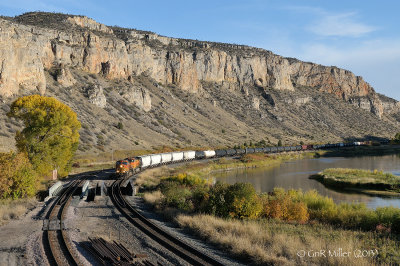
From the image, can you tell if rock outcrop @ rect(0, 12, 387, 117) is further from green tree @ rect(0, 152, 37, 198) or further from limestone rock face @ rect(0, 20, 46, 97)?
green tree @ rect(0, 152, 37, 198)

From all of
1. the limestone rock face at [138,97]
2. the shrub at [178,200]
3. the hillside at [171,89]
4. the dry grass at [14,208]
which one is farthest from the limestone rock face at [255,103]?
the dry grass at [14,208]

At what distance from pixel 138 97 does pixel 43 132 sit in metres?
66.6

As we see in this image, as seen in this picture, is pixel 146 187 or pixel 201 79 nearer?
pixel 146 187

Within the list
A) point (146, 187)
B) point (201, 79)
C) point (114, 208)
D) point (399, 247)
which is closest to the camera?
point (399, 247)

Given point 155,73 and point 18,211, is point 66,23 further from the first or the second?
point 18,211

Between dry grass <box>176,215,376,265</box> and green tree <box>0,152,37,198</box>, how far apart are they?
13.5 m

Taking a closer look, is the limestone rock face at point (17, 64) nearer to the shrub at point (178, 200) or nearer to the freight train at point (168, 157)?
the freight train at point (168, 157)

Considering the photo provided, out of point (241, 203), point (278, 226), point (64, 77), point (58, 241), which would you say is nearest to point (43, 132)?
point (58, 241)

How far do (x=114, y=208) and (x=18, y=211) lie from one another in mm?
5232

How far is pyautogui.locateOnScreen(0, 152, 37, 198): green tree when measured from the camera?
22547 millimetres

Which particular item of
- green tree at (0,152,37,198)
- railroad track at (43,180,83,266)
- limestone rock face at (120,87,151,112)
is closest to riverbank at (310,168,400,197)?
railroad track at (43,180,83,266)

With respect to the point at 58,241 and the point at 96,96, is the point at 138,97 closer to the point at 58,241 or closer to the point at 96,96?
the point at 96,96

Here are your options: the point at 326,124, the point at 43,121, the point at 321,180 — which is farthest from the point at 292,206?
the point at 326,124

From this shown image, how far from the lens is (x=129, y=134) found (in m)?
77.5
